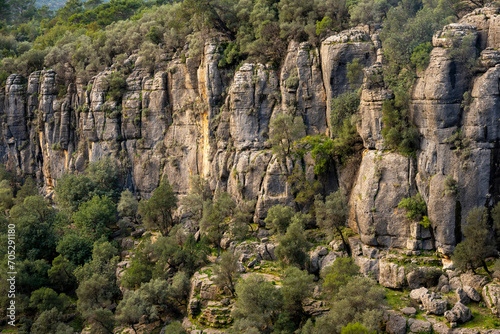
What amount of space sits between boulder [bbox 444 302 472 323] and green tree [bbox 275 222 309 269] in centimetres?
1251

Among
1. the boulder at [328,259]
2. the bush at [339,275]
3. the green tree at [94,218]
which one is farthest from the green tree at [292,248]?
the green tree at [94,218]

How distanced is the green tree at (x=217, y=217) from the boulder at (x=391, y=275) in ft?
53.0

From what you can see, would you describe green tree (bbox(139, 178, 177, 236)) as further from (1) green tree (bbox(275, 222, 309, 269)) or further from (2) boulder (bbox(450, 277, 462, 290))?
(2) boulder (bbox(450, 277, 462, 290))

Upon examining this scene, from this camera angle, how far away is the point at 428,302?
33719 millimetres

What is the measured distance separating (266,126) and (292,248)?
16.7 meters

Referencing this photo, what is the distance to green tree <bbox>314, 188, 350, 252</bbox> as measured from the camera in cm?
4119

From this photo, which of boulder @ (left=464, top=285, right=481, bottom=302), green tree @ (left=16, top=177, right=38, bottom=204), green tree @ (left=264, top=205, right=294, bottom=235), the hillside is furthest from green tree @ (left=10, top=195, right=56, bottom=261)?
boulder @ (left=464, top=285, right=481, bottom=302)

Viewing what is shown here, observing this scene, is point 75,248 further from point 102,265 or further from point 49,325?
point 49,325

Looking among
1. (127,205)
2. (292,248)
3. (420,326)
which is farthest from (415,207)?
(127,205)

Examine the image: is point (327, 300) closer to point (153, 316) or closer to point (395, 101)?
point (153, 316)

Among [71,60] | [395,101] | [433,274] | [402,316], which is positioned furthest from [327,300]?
[71,60]

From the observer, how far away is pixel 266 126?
5116 cm

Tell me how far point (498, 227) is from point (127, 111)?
46484 mm

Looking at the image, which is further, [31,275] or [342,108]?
[31,275]
